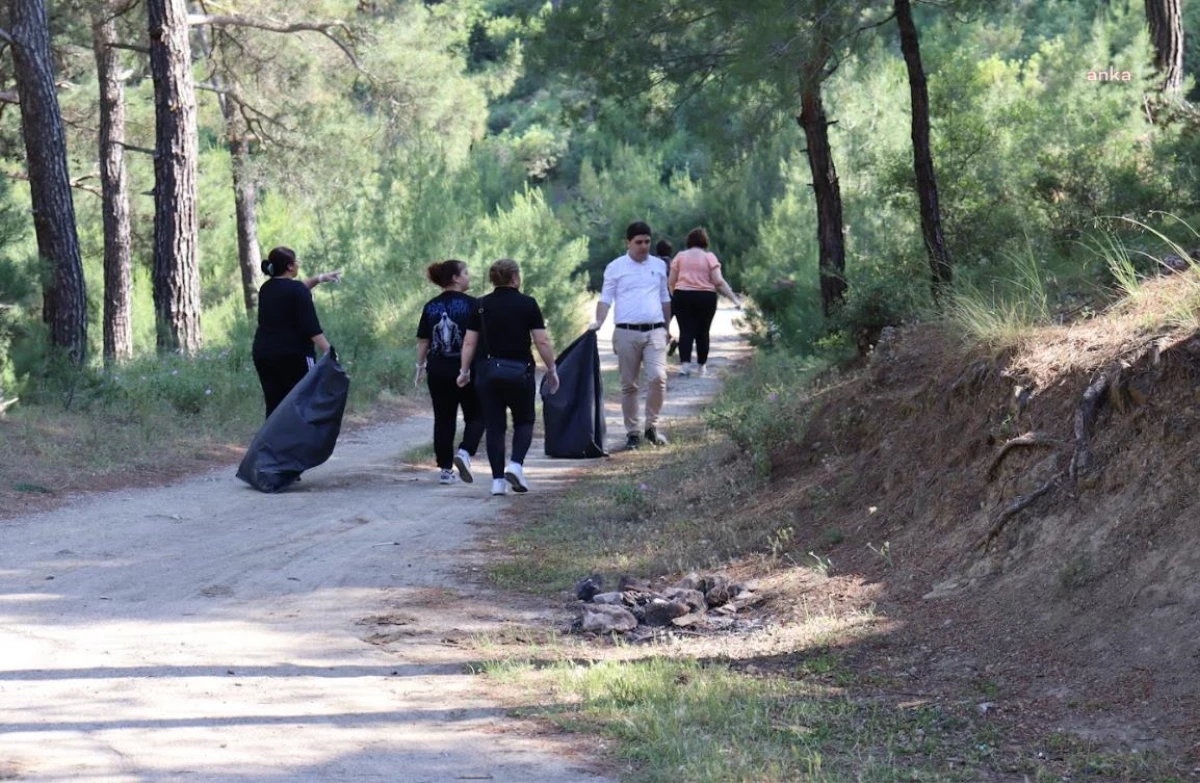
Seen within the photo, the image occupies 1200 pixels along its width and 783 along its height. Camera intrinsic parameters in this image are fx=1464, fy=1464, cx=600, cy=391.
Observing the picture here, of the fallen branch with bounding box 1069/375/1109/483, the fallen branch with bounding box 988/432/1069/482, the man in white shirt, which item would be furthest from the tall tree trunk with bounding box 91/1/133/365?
the fallen branch with bounding box 1069/375/1109/483

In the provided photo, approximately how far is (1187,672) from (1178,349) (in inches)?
74.9

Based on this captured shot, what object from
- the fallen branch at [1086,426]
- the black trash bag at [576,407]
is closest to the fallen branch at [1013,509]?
the fallen branch at [1086,426]

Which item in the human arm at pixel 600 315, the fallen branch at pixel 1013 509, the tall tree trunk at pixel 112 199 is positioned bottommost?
the fallen branch at pixel 1013 509

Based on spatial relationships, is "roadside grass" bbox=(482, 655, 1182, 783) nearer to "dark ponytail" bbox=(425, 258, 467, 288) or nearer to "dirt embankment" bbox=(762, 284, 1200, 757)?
"dirt embankment" bbox=(762, 284, 1200, 757)

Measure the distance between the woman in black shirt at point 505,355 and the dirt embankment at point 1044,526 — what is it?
115 inches

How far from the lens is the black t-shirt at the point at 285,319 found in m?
11.7

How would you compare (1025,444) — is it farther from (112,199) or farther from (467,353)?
(112,199)

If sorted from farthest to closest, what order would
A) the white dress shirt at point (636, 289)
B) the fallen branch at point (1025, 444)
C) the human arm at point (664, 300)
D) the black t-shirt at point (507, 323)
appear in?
the human arm at point (664, 300) → the white dress shirt at point (636, 289) → the black t-shirt at point (507, 323) → the fallen branch at point (1025, 444)

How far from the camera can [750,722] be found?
5188mm

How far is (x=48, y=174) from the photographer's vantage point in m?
15.7

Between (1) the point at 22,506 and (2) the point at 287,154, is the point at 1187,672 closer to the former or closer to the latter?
(1) the point at 22,506

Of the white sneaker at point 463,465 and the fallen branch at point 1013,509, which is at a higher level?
the fallen branch at point 1013,509

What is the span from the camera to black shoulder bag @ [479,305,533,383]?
36.3ft

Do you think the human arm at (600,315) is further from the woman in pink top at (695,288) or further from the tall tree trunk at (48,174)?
the tall tree trunk at (48,174)
